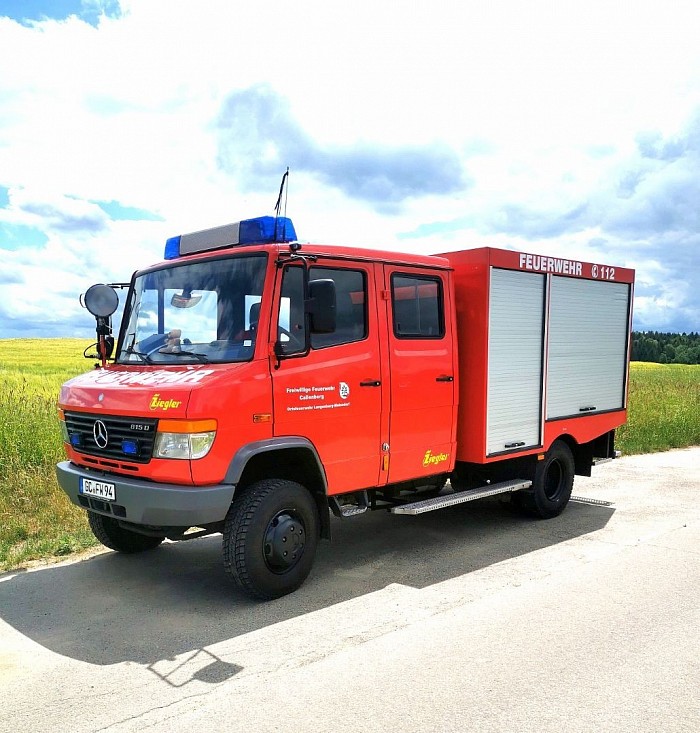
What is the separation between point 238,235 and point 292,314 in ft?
2.91

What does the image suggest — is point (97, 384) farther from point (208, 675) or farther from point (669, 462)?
point (669, 462)

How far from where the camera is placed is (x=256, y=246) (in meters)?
5.29

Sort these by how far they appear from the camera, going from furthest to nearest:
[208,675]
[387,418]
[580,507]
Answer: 1. [580,507]
2. [387,418]
3. [208,675]

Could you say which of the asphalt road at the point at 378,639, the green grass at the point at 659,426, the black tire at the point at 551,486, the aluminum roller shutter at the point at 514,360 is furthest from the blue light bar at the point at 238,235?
the green grass at the point at 659,426

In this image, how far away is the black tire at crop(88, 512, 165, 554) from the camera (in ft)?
19.8

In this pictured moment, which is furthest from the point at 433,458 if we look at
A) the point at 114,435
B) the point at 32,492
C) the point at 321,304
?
the point at 32,492

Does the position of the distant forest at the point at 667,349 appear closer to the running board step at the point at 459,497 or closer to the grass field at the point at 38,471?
the grass field at the point at 38,471

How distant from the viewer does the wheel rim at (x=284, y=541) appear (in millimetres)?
5074

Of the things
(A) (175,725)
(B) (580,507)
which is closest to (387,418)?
(A) (175,725)

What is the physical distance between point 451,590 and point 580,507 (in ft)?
11.7

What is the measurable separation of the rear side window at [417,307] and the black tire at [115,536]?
2.74m

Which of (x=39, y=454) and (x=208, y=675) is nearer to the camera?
(x=208, y=675)

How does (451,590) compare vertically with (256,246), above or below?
below

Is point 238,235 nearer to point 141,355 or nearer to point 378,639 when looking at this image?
point 141,355
